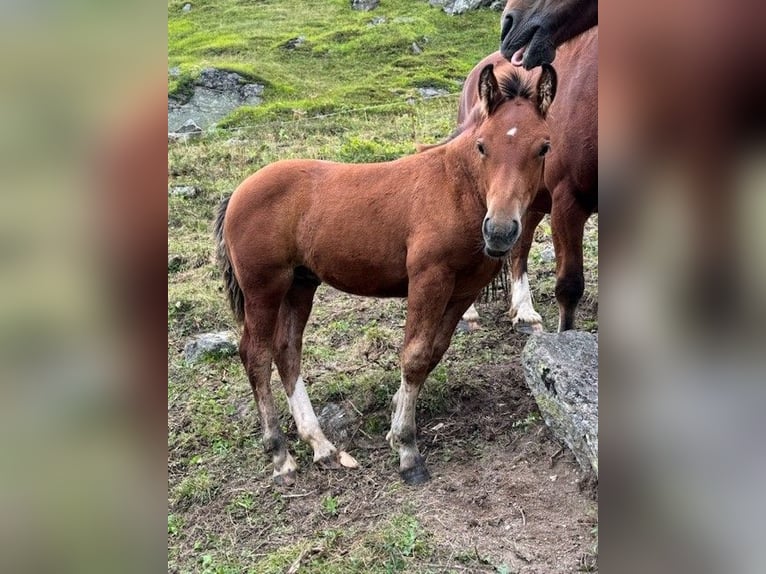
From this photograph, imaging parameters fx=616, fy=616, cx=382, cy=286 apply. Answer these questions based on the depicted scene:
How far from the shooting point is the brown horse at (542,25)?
3.49 m

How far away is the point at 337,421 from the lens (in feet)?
14.3

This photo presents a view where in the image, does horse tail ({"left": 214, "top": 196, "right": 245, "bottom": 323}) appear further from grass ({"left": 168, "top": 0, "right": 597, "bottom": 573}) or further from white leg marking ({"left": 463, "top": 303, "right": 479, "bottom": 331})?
white leg marking ({"left": 463, "top": 303, "right": 479, "bottom": 331})

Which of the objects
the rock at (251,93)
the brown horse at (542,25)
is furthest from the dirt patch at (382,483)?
the rock at (251,93)

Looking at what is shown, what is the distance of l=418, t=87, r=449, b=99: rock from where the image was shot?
66.5ft

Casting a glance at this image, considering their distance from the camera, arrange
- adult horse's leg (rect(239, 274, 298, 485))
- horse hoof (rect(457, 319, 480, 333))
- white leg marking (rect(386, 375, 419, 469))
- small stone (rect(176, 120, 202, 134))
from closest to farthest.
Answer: white leg marking (rect(386, 375, 419, 469)) → adult horse's leg (rect(239, 274, 298, 485)) → horse hoof (rect(457, 319, 480, 333)) → small stone (rect(176, 120, 202, 134))

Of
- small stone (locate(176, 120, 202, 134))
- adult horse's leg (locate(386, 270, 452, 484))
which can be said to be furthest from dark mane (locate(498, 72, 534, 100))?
small stone (locate(176, 120, 202, 134))

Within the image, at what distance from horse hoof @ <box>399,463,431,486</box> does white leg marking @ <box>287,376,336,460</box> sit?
0.55 metres

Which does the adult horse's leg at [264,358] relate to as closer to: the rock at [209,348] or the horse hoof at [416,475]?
the horse hoof at [416,475]

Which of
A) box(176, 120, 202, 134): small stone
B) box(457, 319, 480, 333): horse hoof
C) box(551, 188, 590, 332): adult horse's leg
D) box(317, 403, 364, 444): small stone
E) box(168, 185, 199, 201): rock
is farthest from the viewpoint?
box(176, 120, 202, 134): small stone

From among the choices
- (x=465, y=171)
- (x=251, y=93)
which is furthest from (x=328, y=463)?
(x=251, y=93)

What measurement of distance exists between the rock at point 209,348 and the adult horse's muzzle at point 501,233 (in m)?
2.98
